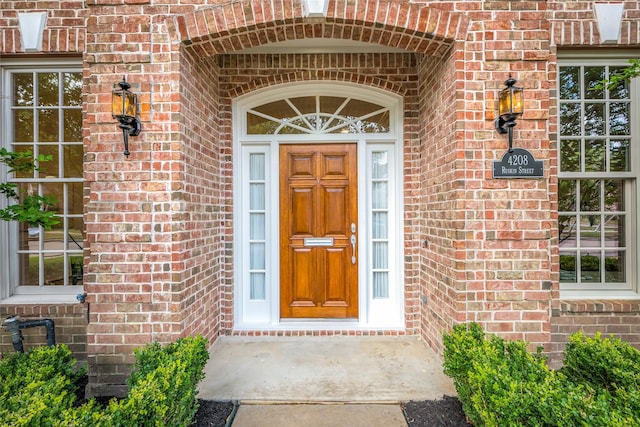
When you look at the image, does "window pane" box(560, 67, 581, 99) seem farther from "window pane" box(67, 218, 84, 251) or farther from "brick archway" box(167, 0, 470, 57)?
"window pane" box(67, 218, 84, 251)

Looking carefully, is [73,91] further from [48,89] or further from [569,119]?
[569,119]

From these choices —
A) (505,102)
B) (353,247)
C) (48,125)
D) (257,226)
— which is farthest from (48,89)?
(505,102)

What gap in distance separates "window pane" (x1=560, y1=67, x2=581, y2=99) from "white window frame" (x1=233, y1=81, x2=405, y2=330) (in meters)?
1.51

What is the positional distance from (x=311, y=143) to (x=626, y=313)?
3.41 metres

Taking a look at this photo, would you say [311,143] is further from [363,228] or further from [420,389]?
[420,389]

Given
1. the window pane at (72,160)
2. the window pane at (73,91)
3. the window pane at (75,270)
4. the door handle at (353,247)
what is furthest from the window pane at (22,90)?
the door handle at (353,247)

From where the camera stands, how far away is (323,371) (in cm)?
295

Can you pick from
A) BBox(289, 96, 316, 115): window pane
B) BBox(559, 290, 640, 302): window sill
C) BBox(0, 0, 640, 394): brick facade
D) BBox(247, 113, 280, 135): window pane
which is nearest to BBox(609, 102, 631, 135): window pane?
BBox(0, 0, 640, 394): brick facade

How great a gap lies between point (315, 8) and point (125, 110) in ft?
5.32

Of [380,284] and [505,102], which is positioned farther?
[380,284]

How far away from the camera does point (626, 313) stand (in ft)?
10.4

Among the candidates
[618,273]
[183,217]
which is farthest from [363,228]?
[618,273]

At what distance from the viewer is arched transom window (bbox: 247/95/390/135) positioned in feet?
12.5

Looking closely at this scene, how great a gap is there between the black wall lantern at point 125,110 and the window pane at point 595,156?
3996 mm
